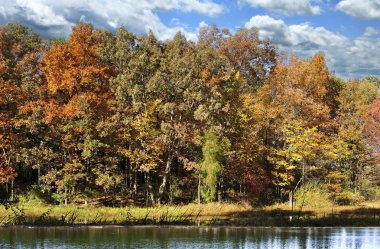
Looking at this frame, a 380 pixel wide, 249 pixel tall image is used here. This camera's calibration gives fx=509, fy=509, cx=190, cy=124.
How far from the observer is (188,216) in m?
45.4

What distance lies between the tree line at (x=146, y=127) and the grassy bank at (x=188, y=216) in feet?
9.33

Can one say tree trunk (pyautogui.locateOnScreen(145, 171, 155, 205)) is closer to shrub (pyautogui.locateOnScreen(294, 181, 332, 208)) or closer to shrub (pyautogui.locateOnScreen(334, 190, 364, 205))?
shrub (pyautogui.locateOnScreen(294, 181, 332, 208))

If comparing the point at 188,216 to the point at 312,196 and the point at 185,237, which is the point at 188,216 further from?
the point at 312,196

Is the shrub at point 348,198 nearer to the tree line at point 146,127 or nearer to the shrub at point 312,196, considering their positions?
the tree line at point 146,127

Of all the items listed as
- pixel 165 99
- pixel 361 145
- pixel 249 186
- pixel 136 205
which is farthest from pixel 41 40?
pixel 361 145

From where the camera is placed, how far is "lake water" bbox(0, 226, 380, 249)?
110 feet

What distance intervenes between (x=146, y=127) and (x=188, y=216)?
10.2 m

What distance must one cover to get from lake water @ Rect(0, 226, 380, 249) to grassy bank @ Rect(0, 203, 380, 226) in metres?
1.67

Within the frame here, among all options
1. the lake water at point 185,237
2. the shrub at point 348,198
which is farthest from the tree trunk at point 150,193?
the shrub at point 348,198

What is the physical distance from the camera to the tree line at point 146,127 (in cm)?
4875

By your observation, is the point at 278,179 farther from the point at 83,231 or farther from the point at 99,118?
the point at 83,231

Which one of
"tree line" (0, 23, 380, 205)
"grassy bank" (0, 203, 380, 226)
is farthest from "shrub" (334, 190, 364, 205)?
"grassy bank" (0, 203, 380, 226)

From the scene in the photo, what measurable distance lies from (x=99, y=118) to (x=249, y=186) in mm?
17656

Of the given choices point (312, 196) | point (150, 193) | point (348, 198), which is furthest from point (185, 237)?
point (348, 198)
